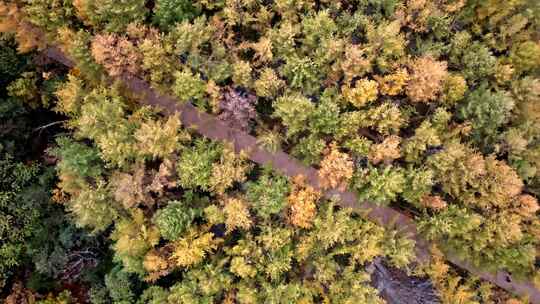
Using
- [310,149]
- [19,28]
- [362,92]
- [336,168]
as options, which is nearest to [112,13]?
[19,28]

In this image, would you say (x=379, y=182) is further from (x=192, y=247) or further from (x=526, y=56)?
(x=526, y=56)

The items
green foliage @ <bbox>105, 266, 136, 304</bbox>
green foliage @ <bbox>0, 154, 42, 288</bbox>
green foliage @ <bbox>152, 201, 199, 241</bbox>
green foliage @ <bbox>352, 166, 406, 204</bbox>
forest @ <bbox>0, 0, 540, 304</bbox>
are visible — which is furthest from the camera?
green foliage @ <bbox>0, 154, 42, 288</bbox>

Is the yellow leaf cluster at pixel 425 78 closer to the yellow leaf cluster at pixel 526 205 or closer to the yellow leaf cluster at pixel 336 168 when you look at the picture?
the yellow leaf cluster at pixel 336 168

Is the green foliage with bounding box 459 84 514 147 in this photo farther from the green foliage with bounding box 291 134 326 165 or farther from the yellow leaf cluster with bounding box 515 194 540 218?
the green foliage with bounding box 291 134 326 165

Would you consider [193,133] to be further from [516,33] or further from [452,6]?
[516,33]

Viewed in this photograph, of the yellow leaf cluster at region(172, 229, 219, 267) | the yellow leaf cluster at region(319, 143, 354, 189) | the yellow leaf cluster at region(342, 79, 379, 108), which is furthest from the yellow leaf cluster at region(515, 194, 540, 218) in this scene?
the yellow leaf cluster at region(172, 229, 219, 267)

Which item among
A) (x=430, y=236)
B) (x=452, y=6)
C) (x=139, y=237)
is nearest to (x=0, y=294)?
(x=139, y=237)
